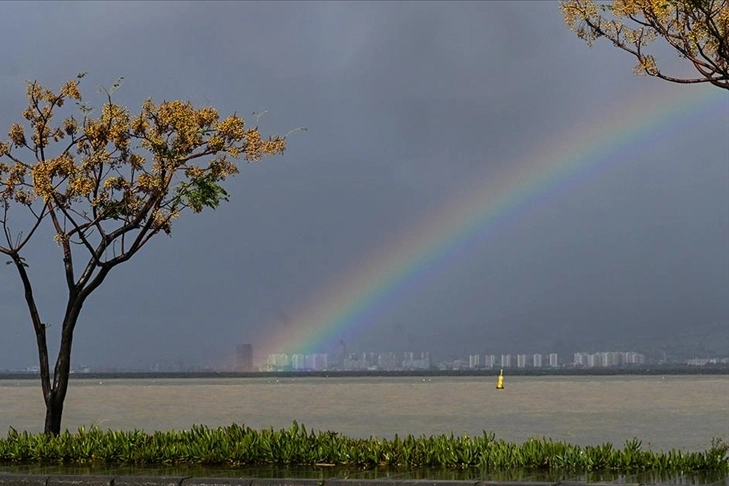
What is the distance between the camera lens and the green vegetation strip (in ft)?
63.5

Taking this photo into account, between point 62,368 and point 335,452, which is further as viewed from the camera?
point 62,368

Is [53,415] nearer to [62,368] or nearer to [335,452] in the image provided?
[62,368]

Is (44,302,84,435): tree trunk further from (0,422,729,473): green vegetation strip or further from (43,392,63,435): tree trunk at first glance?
(0,422,729,473): green vegetation strip

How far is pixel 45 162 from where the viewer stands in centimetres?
2744

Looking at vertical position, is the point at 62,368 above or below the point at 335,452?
above

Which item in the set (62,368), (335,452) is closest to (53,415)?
(62,368)

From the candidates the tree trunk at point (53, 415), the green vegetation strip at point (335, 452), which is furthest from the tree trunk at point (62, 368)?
the green vegetation strip at point (335, 452)

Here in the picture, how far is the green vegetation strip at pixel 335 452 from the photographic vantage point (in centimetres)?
1934

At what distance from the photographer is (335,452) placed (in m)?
20.8

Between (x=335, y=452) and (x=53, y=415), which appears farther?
(x=53, y=415)

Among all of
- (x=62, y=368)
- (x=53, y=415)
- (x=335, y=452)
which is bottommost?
(x=335, y=452)

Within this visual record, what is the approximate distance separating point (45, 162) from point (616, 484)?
1691 centimetres

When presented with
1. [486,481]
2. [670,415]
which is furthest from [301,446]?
[670,415]

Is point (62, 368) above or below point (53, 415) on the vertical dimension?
above
